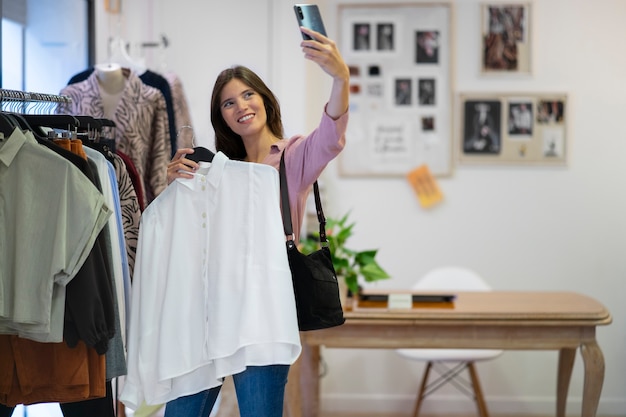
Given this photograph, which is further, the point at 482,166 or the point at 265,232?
the point at 482,166

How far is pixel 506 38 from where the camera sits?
173 inches

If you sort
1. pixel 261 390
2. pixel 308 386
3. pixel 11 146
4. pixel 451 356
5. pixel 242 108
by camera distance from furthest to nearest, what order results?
1. pixel 451 356
2. pixel 308 386
3. pixel 242 108
4. pixel 261 390
5. pixel 11 146

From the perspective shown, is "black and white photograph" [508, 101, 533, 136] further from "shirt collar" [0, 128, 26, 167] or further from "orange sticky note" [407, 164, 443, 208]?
"shirt collar" [0, 128, 26, 167]

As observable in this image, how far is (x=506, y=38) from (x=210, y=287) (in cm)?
285

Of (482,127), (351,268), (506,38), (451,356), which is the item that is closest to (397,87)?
(482,127)

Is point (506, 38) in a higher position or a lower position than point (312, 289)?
higher

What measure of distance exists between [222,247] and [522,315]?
1596mm

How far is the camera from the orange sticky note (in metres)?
4.45

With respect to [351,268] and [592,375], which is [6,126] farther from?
[592,375]

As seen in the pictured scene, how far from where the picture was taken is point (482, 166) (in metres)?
4.45

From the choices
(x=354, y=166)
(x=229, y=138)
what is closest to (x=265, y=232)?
(x=229, y=138)

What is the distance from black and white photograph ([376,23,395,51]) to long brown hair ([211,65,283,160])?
7.25 feet

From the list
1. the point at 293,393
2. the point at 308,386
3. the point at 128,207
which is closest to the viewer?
the point at 128,207

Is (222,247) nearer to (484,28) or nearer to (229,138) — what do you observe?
(229,138)
